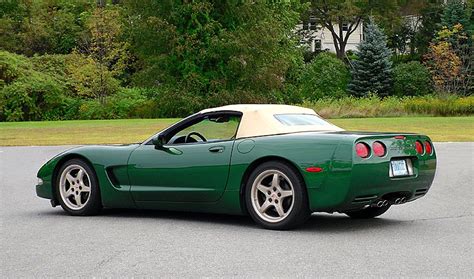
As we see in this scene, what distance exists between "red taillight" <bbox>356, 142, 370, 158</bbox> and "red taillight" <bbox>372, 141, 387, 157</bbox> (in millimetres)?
77

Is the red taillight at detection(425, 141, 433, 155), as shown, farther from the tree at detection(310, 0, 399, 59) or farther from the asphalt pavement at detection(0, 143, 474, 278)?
the tree at detection(310, 0, 399, 59)

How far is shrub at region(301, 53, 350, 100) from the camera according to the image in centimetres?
6247

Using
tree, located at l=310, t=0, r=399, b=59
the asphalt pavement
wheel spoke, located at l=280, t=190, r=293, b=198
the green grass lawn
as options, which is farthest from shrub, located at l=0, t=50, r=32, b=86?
wheel spoke, located at l=280, t=190, r=293, b=198

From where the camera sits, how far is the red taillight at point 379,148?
25.4 feet

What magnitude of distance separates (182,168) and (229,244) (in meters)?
1.54

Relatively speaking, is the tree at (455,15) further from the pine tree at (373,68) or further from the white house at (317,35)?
the white house at (317,35)

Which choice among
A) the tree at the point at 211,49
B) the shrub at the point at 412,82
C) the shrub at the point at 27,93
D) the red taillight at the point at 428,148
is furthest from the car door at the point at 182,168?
the shrub at the point at 412,82

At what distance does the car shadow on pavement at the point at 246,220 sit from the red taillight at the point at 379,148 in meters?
0.82

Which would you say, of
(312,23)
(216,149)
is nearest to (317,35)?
(312,23)

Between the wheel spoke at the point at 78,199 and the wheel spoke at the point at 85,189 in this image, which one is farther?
the wheel spoke at the point at 78,199

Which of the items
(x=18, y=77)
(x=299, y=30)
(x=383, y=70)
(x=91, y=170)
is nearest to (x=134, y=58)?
(x=18, y=77)

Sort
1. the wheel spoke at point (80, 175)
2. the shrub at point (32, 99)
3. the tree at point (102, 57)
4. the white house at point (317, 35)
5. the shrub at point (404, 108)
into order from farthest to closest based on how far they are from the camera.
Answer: the white house at point (317, 35) → the tree at point (102, 57) → the shrub at point (32, 99) → the shrub at point (404, 108) → the wheel spoke at point (80, 175)

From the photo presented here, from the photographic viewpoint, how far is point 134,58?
61062 millimetres

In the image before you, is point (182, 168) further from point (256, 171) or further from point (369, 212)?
point (369, 212)
